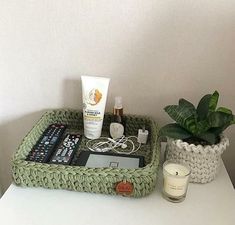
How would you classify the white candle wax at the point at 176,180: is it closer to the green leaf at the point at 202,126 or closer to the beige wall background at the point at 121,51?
the green leaf at the point at 202,126

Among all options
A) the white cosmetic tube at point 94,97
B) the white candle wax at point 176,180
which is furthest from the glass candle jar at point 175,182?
the white cosmetic tube at point 94,97

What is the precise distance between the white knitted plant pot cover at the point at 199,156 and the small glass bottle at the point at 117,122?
0.48ft

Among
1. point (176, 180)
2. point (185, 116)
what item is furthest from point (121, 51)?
point (176, 180)

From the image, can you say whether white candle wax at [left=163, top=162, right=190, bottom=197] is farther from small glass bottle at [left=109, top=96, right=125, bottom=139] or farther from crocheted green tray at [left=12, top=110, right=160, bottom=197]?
small glass bottle at [left=109, top=96, right=125, bottom=139]

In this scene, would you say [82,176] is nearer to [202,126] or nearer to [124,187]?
[124,187]

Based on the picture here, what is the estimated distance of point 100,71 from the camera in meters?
0.79

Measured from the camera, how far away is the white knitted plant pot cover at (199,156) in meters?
0.64

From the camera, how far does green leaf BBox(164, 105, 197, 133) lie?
2.13 feet

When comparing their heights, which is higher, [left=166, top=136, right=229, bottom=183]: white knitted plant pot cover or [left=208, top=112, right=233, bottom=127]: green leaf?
[left=208, top=112, right=233, bottom=127]: green leaf

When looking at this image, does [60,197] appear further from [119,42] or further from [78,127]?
[119,42]

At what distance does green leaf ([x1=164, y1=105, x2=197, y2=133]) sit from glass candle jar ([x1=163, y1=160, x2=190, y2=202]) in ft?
0.27

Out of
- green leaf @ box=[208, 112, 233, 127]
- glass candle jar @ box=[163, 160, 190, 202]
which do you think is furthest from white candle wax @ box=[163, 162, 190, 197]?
green leaf @ box=[208, 112, 233, 127]

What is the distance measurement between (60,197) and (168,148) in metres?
0.25

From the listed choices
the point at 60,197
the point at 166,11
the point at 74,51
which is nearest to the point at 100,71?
the point at 74,51
